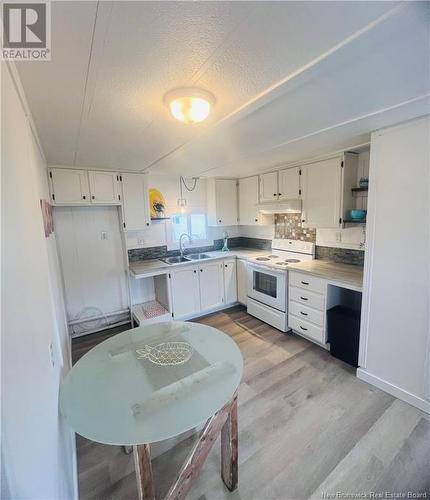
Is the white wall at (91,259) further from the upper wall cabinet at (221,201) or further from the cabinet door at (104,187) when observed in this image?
the upper wall cabinet at (221,201)

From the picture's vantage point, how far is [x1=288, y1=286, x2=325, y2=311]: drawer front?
8.36 feet

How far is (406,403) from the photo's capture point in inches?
74.8

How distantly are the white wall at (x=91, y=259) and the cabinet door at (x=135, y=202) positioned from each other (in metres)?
0.27

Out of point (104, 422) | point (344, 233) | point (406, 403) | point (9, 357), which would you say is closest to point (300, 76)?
point (9, 357)

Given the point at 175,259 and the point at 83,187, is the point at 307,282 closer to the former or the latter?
the point at 175,259

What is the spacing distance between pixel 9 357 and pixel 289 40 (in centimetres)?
136

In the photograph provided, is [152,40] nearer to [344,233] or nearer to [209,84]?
[209,84]

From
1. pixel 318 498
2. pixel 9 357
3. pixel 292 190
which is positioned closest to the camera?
pixel 9 357

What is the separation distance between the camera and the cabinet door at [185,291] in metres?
3.23

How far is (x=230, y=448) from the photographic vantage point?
4.43ft

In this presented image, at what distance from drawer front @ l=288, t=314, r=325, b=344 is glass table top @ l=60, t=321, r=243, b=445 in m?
1.41

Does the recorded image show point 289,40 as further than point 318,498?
No
